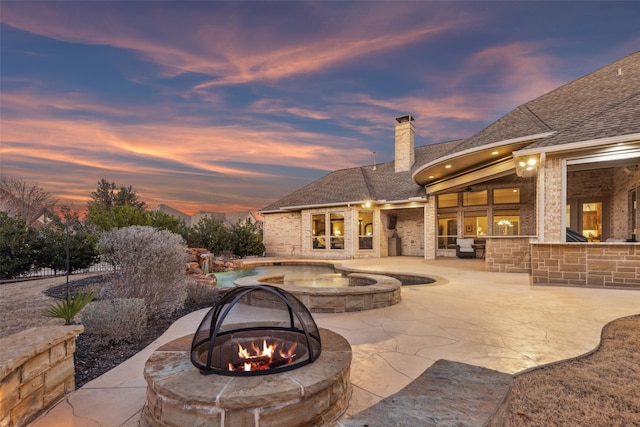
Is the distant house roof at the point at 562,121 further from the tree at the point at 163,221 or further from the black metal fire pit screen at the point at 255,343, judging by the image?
the black metal fire pit screen at the point at 255,343

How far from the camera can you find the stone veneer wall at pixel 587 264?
23.0ft

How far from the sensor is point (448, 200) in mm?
15656

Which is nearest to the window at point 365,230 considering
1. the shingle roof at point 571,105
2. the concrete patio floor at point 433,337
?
the shingle roof at point 571,105

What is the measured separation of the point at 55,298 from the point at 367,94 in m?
12.9

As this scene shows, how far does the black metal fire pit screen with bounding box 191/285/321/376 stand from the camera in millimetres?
2352

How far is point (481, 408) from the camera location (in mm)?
1503

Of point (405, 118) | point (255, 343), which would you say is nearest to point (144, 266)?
point (255, 343)

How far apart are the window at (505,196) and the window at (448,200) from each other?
1787mm

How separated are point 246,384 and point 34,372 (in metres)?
1.69

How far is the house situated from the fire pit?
25.3 ft

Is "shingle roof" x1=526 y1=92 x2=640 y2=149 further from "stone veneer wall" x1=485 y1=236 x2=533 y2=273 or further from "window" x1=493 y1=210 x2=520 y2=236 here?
"window" x1=493 y1=210 x2=520 y2=236

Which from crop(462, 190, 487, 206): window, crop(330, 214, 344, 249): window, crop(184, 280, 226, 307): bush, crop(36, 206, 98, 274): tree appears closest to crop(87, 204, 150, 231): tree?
crop(36, 206, 98, 274): tree

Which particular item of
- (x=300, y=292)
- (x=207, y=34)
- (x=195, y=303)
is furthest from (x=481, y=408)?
(x=207, y=34)

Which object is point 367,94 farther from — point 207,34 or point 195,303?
point 195,303
